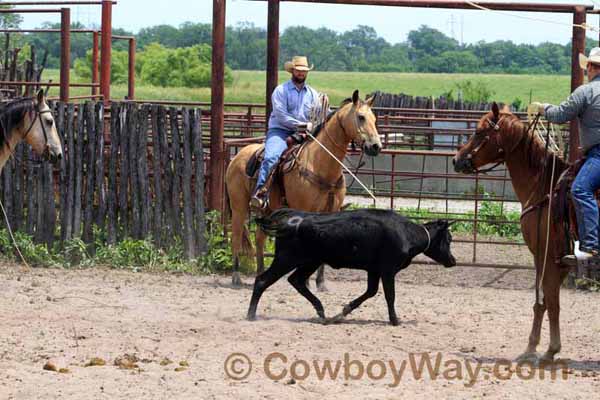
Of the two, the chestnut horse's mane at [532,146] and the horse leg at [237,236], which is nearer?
the chestnut horse's mane at [532,146]

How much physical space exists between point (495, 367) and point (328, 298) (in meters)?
3.09

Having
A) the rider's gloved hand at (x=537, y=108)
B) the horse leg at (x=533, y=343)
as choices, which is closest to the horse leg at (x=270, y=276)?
the horse leg at (x=533, y=343)

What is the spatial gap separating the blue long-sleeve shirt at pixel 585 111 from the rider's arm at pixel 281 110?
3.48 meters

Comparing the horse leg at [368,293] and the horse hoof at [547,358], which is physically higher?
the horse leg at [368,293]

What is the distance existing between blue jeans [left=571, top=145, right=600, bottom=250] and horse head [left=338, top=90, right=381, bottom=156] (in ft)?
8.45

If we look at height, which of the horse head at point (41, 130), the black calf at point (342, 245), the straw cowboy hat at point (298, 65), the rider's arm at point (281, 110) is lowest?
the black calf at point (342, 245)

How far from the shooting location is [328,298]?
10539mm

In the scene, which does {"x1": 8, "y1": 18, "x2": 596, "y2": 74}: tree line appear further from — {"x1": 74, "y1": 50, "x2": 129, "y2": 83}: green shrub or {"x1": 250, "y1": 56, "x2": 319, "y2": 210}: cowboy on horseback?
{"x1": 250, "y1": 56, "x2": 319, "y2": 210}: cowboy on horseback

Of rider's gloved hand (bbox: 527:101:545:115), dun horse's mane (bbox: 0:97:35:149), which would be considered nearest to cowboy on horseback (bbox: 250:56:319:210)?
dun horse's mane (bbox: 0:97:35:149)

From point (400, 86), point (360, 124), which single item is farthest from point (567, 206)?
point (400, 86)

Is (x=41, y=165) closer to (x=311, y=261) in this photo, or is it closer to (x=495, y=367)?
(x=311, y=261)

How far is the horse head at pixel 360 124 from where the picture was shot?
10.1 m

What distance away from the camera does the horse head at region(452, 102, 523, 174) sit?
828 cm

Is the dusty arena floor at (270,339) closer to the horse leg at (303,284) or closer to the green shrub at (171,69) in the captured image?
the horse leg at (303,284)
